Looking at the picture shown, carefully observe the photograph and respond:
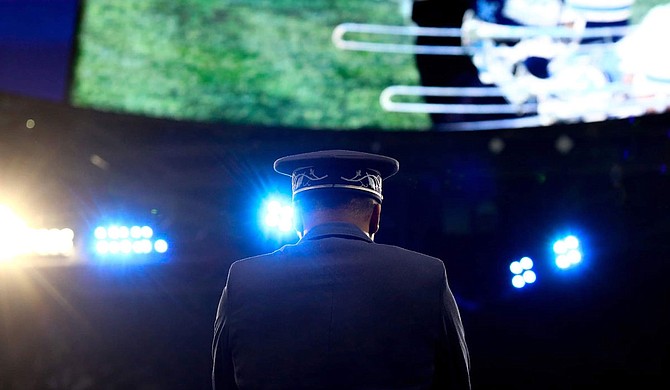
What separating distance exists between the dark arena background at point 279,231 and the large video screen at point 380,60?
0.02m

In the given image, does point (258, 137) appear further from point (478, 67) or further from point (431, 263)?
point (431, 263)

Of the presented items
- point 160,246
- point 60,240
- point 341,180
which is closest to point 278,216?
point 160,246

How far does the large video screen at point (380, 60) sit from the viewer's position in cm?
338

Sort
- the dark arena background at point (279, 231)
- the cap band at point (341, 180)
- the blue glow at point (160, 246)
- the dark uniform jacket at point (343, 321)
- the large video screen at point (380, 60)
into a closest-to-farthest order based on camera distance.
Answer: the dark uniform jacket at point (343, 321) → the cap band at point (341, 180) → the large video screen at point (380, 60) → the dark arena background at point (279, 231) → the blue glow at point (160, 246)

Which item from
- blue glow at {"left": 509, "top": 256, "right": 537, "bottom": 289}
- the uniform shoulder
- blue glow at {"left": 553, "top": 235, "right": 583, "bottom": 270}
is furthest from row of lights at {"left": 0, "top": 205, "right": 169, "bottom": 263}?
the uniform shoulder

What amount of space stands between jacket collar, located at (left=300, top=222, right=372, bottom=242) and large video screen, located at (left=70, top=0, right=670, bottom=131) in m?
2.46

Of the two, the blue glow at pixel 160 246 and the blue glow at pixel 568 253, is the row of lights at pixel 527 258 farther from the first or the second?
the blue glow at pixel 160 246

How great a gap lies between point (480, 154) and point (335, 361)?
3.23 m

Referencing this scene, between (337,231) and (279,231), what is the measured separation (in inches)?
110

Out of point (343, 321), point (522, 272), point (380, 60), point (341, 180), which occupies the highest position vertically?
point (380, 60)

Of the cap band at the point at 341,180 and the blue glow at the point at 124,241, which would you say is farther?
the blue glow at the point at 124,241

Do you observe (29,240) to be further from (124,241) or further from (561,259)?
(561,259)

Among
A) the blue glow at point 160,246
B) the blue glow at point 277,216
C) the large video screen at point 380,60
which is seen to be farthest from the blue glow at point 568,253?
the blue glow at point 160,246

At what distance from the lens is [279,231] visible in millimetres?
3916
